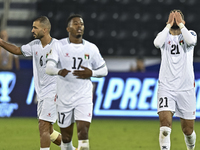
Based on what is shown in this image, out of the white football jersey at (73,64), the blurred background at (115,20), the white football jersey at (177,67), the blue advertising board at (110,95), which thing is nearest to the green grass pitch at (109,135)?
the blue advertising board at (110,95)

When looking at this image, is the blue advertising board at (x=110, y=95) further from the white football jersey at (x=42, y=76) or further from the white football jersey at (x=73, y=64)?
the white football jersey at (x=73, y=64)

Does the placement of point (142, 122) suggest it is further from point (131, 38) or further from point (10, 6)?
point (10, 6)

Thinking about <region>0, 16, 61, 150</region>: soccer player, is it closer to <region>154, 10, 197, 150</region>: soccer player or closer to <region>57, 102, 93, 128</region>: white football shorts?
<region>57, 102, 93, 128</region>: white football shorts

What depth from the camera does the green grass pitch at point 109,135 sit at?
31.3 feet

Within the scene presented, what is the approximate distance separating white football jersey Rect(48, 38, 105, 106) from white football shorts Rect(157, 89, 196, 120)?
4.27 ft

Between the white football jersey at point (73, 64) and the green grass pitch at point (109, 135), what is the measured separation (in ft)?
9.09

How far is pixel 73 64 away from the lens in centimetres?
659

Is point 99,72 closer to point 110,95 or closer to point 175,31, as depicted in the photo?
point 175,31

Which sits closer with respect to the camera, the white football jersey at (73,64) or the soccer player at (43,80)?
the white football jersey at (73,64)

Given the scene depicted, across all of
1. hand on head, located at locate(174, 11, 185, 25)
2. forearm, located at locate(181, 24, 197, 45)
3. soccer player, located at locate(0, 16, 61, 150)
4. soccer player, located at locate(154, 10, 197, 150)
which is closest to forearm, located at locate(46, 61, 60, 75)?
soccer player, located at locate(0, 16, 61, 150)

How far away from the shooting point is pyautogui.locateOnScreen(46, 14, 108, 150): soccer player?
654 centimetres

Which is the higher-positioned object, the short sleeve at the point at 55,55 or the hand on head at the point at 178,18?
the hand on head at the point at 178,18

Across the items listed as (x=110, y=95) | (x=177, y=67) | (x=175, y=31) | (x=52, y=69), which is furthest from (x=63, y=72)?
(x=110, y=95)

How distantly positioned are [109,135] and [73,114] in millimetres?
4776
